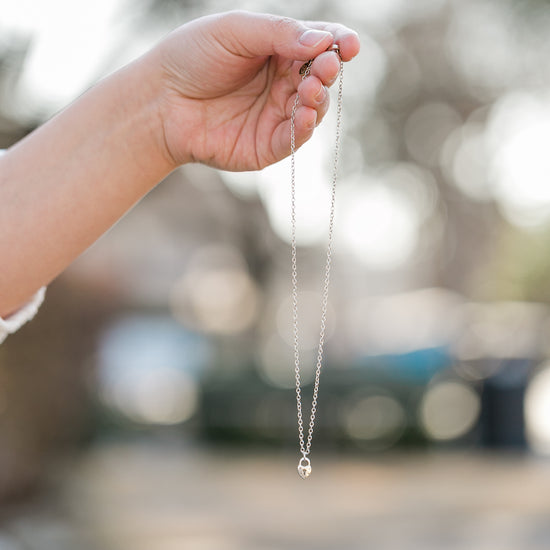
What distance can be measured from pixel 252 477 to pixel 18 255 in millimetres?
7060

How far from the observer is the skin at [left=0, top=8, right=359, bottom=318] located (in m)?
1.70

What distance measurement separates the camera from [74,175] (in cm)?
173

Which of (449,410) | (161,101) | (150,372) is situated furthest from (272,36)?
(150,372)

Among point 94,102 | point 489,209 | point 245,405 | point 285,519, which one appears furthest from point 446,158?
point 94,102

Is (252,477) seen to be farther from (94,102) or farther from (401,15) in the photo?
(94,102)

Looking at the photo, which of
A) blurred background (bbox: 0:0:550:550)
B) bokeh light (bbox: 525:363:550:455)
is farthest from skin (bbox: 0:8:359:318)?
bokeh light (bbox: 525:363:550:455)

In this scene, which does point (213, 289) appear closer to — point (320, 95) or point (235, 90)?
point (235, 90)

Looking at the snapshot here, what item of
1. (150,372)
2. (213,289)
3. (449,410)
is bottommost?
(213,289)

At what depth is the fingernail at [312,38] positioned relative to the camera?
1475mm

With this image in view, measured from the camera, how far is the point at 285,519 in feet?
22.3

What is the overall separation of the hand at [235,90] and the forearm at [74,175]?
6 cm

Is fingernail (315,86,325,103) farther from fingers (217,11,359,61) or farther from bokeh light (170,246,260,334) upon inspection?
bokeh light (170,246,260,334)

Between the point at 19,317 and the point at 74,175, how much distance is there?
1.18 ft

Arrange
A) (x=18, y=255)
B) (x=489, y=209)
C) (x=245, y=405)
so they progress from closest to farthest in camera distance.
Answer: (x=18, y=255) < (x=245, y=405) < (x=489, y=209)
